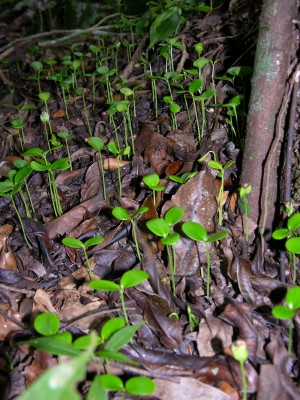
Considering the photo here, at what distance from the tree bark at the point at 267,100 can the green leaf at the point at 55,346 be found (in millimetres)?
912

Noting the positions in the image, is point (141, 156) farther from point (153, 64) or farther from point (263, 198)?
point (153, 64)

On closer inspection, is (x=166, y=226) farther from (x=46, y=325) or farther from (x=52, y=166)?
(x=52, y=166)

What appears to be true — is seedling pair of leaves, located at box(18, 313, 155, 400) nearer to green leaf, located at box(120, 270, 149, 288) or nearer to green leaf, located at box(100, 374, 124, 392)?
green leaf, located at box(100, 374, 124, 392)

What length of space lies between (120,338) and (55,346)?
7.1 inches

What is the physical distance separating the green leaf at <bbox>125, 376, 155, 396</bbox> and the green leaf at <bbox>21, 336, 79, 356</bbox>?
0.54ft

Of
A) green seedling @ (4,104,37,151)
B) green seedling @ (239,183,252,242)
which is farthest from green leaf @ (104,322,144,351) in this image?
green seedling @ (4,104,37,151)

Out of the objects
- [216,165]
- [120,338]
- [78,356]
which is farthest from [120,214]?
[78,356]

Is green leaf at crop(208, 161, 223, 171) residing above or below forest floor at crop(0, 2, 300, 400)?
above

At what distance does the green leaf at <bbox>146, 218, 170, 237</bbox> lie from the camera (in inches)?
53.6

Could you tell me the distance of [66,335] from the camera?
3.70ft

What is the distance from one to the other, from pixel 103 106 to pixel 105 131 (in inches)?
14.5

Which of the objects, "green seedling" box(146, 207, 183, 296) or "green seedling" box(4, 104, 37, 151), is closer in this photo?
"green seedling" box(146, 207, 183, 296)

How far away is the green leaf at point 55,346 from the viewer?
100 centimetres

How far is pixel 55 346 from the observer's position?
1.01 m
